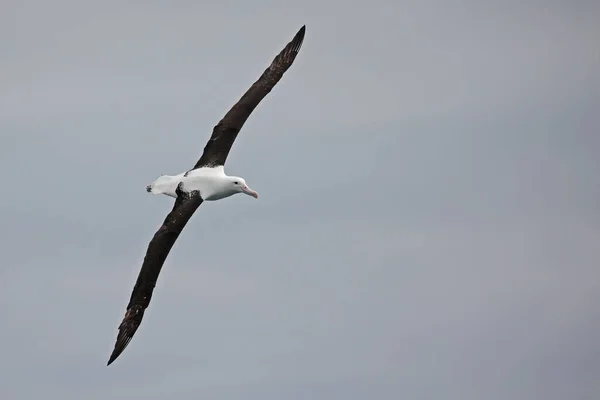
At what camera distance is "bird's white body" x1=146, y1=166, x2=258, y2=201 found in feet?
110

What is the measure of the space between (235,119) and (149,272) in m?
4.74

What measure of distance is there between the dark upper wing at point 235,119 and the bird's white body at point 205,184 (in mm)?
345

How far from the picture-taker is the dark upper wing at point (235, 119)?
34469mm

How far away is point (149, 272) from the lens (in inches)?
1246

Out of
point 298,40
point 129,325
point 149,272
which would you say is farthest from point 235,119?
point 129,325

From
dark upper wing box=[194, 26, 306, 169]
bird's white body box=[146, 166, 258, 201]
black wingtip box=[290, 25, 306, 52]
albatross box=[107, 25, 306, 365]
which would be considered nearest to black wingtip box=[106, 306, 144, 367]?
albatross box=[107, 25, 306, 365]

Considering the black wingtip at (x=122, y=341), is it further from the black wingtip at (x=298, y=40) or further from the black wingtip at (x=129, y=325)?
the black wingtip at (x=298, y=40)

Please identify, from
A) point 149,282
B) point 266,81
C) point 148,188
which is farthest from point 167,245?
point 266,81

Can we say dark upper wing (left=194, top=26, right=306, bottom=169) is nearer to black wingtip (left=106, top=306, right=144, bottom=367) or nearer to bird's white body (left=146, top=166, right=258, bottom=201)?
bird's white body (left=146, top=166, right=258, bottom=201)

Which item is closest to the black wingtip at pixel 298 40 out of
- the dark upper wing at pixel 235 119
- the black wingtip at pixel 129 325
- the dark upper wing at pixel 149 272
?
the dark upper wing at pixel 235 119

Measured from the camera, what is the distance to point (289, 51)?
120 ft

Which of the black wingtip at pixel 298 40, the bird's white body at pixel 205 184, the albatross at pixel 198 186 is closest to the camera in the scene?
the albatross at pixel 198 186

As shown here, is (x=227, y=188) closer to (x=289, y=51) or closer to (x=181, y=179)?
(x=181, y=179)

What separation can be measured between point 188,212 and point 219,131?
8.75 feet
